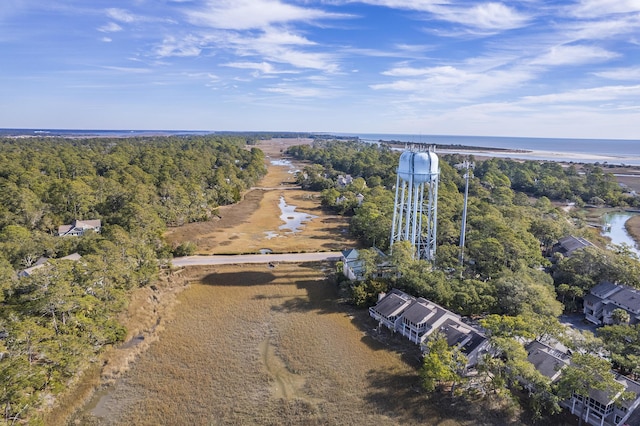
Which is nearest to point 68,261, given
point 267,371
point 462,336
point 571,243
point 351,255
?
point 267,371

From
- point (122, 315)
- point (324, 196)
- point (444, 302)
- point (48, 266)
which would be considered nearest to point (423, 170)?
point (444, 302)

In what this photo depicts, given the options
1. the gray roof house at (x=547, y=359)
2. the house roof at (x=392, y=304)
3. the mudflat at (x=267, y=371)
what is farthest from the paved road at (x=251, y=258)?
the gray roof house at (x=547, y=359)

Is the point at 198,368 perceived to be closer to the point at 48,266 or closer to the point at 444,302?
the point at 48,266

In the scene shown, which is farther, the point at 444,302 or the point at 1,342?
the point at 444,302

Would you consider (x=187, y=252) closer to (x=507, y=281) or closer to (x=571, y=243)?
(x=507, y=281)

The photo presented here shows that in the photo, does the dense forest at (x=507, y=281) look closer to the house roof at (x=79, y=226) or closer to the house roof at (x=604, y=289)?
the house roof at (x=604, y=289)
